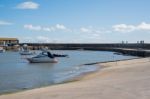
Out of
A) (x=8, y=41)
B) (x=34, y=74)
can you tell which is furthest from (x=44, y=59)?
(x=8, y=41)

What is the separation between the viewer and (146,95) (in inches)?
559

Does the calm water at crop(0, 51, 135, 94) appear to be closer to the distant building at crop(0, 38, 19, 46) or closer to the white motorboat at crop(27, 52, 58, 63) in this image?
the white motorboat at crop(27, 52, 58, 63)

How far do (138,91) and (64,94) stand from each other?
3.20 metres

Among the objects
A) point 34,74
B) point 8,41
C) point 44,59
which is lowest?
point 34,74

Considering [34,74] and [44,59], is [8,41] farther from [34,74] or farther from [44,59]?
[34,74]

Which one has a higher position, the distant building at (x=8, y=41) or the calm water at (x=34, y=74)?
the distant building at (x=8, y=41)

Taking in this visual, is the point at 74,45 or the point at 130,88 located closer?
the point at 130,88

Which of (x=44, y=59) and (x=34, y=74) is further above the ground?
(x=44, y=59)

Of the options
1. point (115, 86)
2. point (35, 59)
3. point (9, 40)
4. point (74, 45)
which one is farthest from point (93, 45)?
point (115, 86)

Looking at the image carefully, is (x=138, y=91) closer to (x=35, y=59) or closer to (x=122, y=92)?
(x=122, y=92)

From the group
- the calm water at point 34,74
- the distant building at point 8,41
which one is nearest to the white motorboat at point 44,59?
the calm water at point 34,74

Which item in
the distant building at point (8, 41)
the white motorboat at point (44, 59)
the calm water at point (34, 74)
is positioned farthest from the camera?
the distant building at point (8, 41)

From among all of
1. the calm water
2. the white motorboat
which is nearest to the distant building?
the white motorboat

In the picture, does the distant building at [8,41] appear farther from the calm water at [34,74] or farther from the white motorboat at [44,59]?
the calm water at [34,74]
